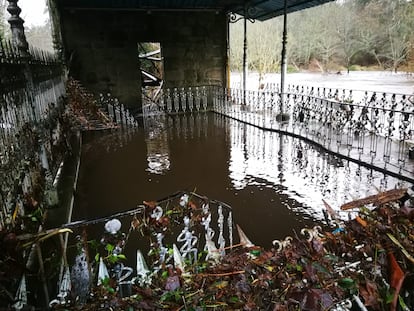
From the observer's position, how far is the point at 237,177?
17.5ft

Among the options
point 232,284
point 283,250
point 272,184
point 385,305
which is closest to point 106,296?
point 232,284

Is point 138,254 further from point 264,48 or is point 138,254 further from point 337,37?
point 337,37

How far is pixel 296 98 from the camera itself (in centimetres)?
861

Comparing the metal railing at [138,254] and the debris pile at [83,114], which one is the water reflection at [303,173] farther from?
the debris pile at [83,114]

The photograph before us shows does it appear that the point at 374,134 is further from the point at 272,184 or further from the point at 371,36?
the point at 371,36

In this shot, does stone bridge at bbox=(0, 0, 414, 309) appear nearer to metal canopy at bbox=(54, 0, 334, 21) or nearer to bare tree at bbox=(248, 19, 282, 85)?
metal canopy at bbox=(54, 0, 334, 21)

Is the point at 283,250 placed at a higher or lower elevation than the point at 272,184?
higher

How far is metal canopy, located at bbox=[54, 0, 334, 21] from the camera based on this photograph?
10.1 metres

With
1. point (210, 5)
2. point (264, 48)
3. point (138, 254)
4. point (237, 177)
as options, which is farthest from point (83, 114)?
point (264, 48)

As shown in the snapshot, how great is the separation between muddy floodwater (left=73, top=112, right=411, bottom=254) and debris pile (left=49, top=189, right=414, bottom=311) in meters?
1.17

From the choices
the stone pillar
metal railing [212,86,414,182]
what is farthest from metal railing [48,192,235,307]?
metal railing [212,86,414,182]

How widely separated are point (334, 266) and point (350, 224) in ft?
→ 1.07

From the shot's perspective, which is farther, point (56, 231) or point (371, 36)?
point (371, 36)

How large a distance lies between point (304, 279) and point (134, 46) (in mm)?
11438
